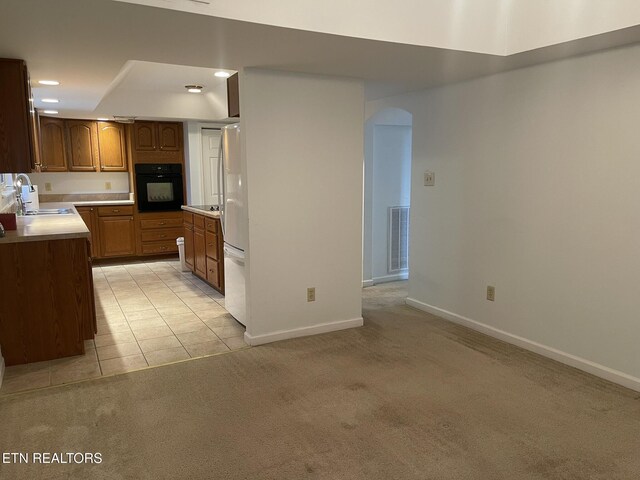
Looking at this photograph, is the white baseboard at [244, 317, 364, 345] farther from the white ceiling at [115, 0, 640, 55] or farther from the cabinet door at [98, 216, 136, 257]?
the cabinet door at [98, 216, 136, 257]

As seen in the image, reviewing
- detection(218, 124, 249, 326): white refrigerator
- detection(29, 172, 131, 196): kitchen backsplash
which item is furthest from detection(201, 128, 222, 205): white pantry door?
detection(218, 124, 249, 326): white refrigerator

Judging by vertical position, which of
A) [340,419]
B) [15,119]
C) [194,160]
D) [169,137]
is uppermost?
[169,137]

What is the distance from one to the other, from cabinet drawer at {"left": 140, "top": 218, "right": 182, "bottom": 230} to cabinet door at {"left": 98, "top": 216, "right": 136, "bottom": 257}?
165 millimetres

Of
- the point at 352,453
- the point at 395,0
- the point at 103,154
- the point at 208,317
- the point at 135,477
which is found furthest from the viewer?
the point at 103,154

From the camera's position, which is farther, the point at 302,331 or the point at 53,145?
the point at 53,145

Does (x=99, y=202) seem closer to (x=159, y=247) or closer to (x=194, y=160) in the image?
(x=159, y=247)

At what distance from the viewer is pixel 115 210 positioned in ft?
22.1

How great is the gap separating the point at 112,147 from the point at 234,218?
13.5 ft

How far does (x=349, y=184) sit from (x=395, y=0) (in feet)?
4.75

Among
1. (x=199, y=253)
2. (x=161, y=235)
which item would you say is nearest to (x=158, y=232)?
(x=161, y=235)

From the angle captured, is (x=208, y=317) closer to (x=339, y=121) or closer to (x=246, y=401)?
(x=246, y=401)

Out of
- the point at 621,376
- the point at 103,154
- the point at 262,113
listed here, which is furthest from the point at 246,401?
the point at 103,154

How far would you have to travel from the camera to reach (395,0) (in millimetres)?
2686

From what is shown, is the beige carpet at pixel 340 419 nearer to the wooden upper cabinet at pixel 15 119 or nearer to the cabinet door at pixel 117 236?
the wooden upper cabinet at pixel 15 119
